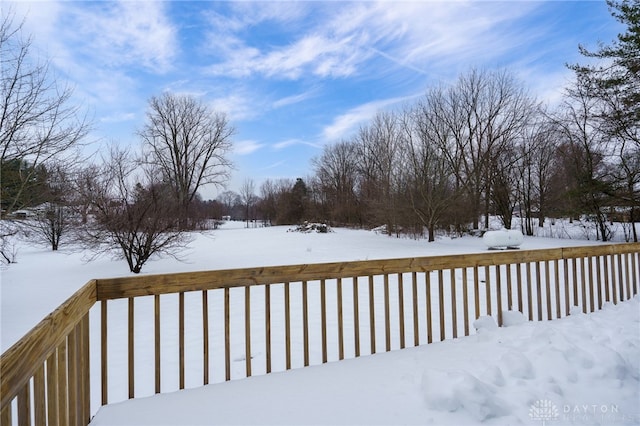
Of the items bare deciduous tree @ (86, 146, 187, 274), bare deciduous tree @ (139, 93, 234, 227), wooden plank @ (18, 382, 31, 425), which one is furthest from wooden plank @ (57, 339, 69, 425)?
bare deciduous tree @ (139, 93, 234, 227)

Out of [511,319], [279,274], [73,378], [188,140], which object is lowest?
[511,319]

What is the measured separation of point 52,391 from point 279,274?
1.32 metres

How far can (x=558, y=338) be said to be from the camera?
2297 millimetres

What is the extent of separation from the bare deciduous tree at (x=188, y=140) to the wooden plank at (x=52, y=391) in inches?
1004

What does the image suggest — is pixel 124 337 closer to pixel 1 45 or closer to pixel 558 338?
pixel 558 338

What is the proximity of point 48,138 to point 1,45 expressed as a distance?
1521 mm

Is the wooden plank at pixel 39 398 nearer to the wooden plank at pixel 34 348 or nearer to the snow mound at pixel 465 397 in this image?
the wooden plank at pixel 34 348

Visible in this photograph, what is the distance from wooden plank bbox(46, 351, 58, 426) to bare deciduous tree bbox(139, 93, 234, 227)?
25.5m

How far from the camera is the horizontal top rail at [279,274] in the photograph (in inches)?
75.8

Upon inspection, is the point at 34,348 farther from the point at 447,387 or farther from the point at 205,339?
the point at 447,387

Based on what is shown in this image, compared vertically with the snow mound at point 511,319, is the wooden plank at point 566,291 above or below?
above

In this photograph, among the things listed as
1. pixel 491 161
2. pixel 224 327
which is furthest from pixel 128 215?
pixel 491 161

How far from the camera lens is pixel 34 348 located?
Answer: 1031mm

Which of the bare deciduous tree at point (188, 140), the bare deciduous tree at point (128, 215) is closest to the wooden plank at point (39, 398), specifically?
the bare deciduous tree at point (128, 215)
